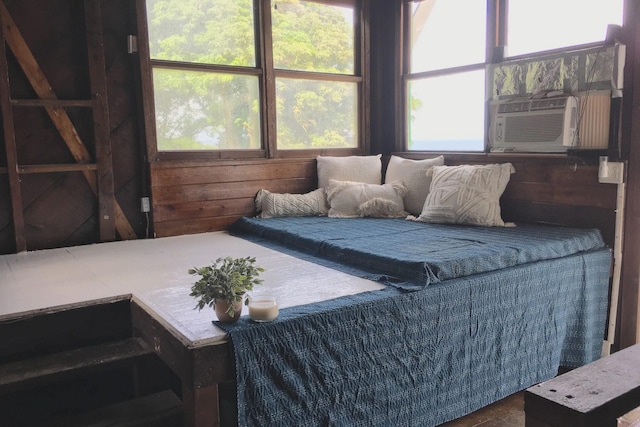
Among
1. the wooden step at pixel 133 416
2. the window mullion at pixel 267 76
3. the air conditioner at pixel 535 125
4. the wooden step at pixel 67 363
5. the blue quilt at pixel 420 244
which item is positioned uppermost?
the window mullion at pixel 267 76

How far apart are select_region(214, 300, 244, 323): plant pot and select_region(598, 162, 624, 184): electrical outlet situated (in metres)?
2.00

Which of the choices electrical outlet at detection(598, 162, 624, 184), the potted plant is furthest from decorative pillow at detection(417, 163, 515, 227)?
the potted plant

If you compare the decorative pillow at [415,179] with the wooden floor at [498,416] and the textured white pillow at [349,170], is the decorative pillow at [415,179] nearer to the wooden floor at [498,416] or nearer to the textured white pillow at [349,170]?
the textured white pillow at [349,170]

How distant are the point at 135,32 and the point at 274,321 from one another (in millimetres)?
2304

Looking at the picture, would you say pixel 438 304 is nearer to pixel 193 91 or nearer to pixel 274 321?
pixel 274 321

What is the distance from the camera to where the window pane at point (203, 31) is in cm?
332

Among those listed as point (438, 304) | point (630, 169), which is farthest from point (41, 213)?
point (630, 169)

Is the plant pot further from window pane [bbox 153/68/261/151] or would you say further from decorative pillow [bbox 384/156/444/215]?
decorative pillow [bbox 384/156/444/215]

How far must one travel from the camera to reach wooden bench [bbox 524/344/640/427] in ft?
3.42

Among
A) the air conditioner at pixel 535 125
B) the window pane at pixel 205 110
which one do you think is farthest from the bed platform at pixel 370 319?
the window pane at pixel 205 110

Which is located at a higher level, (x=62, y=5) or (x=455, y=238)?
(x=62, y=5)

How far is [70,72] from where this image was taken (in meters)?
3.09

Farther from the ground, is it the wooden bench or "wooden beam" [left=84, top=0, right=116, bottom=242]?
"wooden beam" [left=84, top=0, right=116, bottom=242]

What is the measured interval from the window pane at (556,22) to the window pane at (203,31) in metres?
1.72
